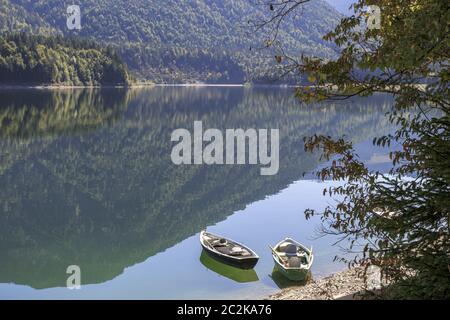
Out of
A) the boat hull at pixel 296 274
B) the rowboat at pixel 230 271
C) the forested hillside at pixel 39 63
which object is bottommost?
the rowboat at pixel 230 271

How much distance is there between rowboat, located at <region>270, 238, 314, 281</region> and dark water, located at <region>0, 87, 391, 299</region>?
2.48 ft

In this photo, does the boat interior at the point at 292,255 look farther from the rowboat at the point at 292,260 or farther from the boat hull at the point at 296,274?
the boat hull at the point at 296,274

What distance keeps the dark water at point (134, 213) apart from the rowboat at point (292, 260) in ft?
2.48

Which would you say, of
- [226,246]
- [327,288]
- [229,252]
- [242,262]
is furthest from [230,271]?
[327,288]

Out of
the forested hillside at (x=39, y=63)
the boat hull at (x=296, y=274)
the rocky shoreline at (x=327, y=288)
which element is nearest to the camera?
the rocky shoreline at (x=327, y=288)

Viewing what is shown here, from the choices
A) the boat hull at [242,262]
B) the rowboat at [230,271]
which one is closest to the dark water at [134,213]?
the rowboat at [230,271]

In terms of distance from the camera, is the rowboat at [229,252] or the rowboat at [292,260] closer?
the rowboat at [292,260]

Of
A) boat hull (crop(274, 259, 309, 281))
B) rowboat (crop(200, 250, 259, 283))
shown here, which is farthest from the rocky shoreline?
rowboat (crop(200, 250, 259, 283))

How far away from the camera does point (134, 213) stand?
38906 millimetres

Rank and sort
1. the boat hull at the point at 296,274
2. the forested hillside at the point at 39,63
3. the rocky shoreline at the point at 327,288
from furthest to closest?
the forested hillside at the point at 39,63 < the boat hull at the point at 296,274 < the rocky shoreline at the point at 327,288

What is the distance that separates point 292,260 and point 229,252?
10.8 ft

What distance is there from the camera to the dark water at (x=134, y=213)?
2448 cm

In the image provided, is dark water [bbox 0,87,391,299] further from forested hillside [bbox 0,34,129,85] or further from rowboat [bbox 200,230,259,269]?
forested hillside [bbox 0,34,129,85]
